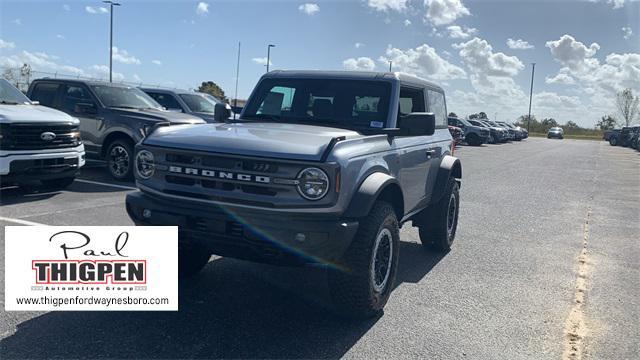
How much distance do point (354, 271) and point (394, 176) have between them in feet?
3.57

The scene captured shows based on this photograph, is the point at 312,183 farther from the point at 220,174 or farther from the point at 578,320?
the point at 578,320

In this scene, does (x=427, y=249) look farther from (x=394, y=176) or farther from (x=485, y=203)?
(x=485, y=203)

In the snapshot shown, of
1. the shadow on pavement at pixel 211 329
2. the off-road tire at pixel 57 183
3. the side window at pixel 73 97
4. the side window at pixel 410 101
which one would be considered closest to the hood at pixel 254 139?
the side window at pixel 410 101

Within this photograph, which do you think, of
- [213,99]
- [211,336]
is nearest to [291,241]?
[211,336]

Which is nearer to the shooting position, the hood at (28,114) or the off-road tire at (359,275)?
the off-road tire at (359,275)

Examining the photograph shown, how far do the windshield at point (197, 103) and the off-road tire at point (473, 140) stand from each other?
22.7 metres

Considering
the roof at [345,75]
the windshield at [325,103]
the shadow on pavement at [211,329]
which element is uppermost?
the roof at [345,75]

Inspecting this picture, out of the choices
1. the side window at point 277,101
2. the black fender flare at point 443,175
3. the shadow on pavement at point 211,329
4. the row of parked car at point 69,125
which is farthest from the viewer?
the row of parked car at point 69,125

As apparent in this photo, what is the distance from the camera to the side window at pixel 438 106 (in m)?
6.17

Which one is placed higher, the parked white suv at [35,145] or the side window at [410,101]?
the side window at [410,101]

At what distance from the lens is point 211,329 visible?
3.86 meters

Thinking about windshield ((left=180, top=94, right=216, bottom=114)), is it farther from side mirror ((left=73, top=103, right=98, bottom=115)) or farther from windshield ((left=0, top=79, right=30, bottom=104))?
windshield ((left=0, top=79, right=30, bottom=104))

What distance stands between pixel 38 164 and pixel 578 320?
24.2 ft

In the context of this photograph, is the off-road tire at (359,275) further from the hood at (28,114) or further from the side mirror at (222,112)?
the hood at (28,114)
